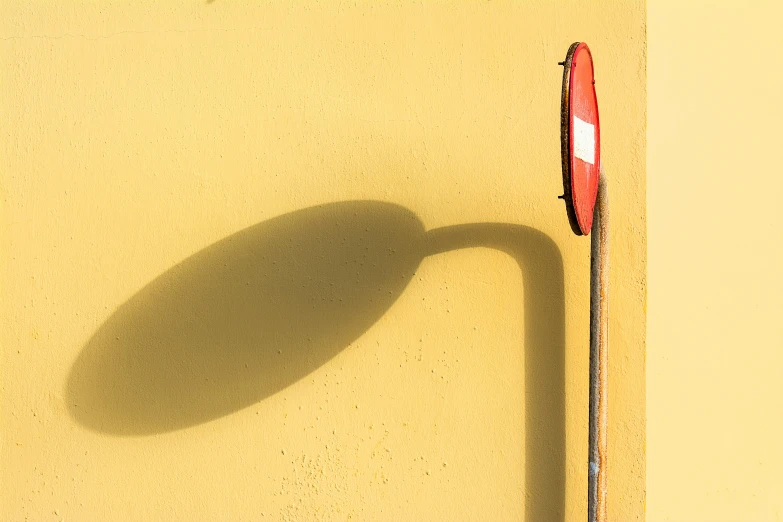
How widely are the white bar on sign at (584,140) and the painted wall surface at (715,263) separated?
0.52 metres

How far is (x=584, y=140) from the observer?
229 centimetres

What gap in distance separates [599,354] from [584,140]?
2.55 ft

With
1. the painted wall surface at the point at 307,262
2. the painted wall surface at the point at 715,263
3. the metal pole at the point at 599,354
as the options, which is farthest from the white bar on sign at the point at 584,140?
the painted wall surface at the point at 715,263

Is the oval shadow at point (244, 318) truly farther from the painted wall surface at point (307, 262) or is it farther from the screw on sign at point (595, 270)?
the screw on sign at point (595, 270)

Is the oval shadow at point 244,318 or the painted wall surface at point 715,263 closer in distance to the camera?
the painted wall surface at point 715,263

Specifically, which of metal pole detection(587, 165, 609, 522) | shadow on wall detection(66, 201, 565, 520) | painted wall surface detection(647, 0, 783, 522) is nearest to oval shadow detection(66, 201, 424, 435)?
shadow on wall detection(66, 201, 565, 520)

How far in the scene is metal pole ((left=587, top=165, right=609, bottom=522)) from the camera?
2.59 meters

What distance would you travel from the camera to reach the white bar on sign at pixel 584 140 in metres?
2.20

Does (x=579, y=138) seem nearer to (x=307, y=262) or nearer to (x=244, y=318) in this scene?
(x=307, y=262)

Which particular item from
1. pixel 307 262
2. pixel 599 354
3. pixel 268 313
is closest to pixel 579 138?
pixel 599 354

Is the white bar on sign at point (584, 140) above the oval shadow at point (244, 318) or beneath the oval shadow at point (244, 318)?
above

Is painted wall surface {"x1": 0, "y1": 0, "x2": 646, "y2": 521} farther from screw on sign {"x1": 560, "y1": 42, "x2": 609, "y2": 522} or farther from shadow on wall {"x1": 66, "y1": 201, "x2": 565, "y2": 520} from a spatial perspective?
screw on sign {"x1": 560, "y1": 42, "x2": 609, "y2": 522}

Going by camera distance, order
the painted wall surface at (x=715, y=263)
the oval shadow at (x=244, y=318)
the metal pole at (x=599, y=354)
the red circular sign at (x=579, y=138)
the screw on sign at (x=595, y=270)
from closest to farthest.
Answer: the red circular sign at (x=579, y=138), the screw on sign at (x=595, y=270), the metal pole at (x=599, y=354), the painted wall surface at (x=715, y=263), the oval shadow at (x=244, y=318)

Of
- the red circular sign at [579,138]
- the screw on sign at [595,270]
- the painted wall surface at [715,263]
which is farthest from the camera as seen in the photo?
the painted wall surface at [715,263]
